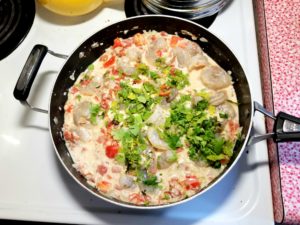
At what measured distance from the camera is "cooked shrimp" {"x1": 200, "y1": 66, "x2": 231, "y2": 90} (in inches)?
36.1

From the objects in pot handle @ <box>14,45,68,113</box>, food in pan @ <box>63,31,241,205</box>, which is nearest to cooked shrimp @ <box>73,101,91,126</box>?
food in pan @ <box>63,31,241,205</box>

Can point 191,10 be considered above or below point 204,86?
above

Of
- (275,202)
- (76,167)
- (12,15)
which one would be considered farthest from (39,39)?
(275,202)

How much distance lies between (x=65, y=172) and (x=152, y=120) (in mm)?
230

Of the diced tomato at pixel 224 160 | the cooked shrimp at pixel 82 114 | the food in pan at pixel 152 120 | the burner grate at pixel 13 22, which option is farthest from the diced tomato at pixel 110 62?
the diced tomato at pixel 224 160

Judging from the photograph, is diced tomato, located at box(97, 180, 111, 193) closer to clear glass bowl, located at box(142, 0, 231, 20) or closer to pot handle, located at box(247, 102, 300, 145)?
pot handle, located at box(247, 102, 300, 145)

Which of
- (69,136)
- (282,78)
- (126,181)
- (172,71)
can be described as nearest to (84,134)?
(69,136)

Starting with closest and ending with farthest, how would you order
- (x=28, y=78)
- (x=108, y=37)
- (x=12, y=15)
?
(x=28, y=78) → (x=108, y=37) → (x=12, y=15)

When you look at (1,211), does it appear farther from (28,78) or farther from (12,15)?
(12,15)

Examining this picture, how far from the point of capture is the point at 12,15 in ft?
3.54

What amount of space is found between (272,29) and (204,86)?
9.3 inches

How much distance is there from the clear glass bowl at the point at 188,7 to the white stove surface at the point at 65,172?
4cm

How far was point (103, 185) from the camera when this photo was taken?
0.86 meters

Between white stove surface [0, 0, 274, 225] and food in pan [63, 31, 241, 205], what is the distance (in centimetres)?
7
